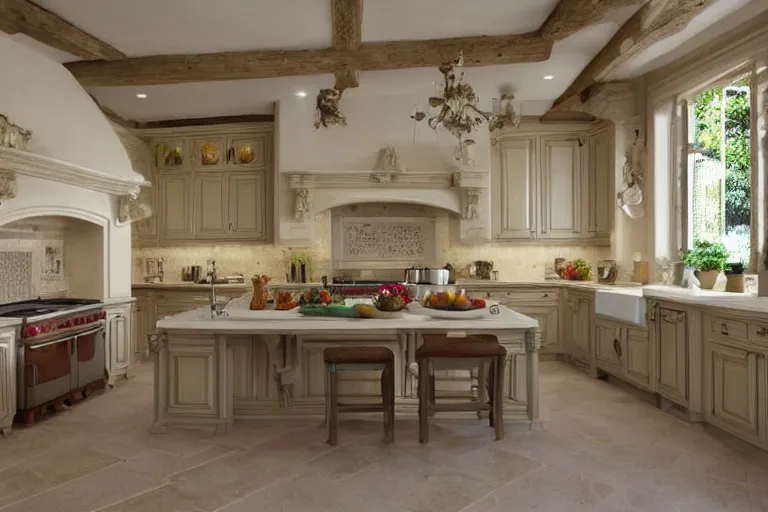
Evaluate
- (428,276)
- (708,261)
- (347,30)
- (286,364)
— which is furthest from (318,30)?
(708,261)

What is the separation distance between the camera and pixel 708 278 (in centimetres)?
456

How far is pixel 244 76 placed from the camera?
514 cm

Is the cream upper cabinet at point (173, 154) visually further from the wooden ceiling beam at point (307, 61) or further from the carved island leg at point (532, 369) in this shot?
the carved island leg at point (532, 369)

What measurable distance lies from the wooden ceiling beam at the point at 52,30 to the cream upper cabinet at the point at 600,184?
5078 mm

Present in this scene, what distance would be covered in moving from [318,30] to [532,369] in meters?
3.12

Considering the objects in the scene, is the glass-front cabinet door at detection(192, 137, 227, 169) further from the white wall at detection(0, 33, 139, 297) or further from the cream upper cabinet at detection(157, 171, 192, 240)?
the white wall at detection(0, 33, 139, 297)

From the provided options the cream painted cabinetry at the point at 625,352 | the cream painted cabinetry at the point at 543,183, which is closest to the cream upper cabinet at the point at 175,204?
the cream painted cabinetry at the point at 543,183

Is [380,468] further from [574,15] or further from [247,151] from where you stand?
[247,151]

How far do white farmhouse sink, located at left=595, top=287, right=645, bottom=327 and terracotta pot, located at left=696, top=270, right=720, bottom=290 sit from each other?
0.47m

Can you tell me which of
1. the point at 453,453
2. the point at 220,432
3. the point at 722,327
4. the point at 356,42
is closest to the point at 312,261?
the point at 356,42

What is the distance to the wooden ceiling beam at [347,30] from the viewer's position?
4.04m

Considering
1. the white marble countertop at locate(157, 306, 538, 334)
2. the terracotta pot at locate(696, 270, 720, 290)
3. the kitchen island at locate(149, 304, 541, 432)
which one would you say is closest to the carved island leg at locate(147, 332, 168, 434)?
the kitchen island at locate(149, 304, 541, 432)

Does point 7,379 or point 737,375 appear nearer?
point 737,375

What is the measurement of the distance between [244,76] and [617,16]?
321cm
